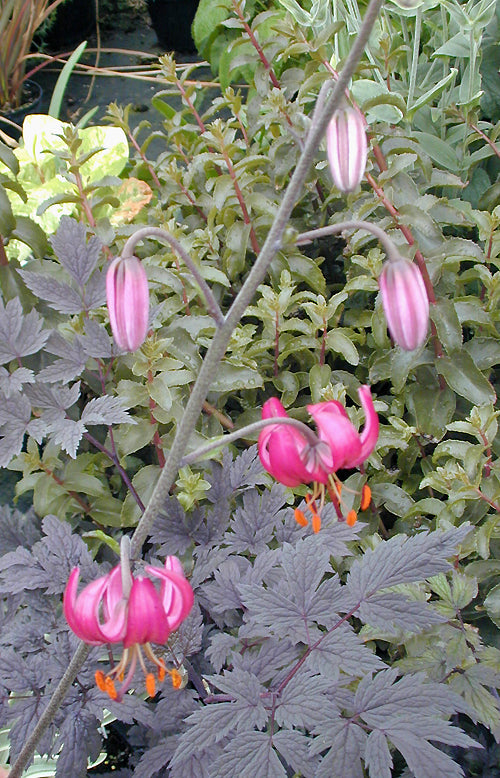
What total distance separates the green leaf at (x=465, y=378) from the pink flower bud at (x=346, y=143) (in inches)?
26.2

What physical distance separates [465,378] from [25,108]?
287 cm

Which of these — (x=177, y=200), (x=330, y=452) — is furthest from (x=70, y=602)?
(x=177, y=200)

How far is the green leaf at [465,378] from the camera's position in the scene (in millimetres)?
1184

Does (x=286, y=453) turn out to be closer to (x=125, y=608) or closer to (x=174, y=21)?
(x=125, y=608)

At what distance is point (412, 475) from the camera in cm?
128

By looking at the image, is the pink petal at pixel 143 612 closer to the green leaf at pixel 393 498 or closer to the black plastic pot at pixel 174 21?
the green leaf at pixel 393 498

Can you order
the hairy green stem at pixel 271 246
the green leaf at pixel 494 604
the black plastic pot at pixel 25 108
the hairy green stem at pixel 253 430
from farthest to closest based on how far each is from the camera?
the black plastic pot at pixel 25 108
the green leaf at pixel 494 604
the hairy green stem at pixel 253 430
the hairy green stem at pixel 271 246

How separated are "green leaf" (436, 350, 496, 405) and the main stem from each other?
2.18 feet

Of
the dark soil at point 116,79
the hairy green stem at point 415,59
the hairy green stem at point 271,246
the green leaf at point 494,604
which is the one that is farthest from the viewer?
the dark soil at point 116,79

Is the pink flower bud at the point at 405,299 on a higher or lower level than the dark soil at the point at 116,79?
higher

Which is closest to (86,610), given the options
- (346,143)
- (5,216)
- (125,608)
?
(125,608)

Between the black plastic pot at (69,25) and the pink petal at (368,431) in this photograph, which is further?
the black plastic pot at (69,25)

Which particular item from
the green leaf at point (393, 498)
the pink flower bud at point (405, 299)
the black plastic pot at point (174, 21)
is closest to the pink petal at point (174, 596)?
the pink flower bud at point (405, 299)

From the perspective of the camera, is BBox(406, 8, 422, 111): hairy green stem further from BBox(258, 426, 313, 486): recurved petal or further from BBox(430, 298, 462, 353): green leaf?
BBox(258, 426, 313, 486): recurved petal
